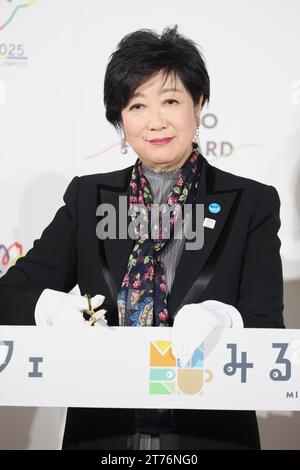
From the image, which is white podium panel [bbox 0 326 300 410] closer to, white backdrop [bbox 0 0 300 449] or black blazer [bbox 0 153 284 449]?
black blazer [bbox 0 153 284 449]

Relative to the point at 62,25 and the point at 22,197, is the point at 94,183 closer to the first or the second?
the point at 22,197

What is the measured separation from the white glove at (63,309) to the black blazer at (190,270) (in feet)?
0.22

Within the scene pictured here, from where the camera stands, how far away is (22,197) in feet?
7.09

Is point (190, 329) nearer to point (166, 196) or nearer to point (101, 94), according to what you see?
point (166, 196)

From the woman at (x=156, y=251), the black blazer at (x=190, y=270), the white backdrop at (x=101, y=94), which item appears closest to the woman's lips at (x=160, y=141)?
the woman at (x=156, y=251)

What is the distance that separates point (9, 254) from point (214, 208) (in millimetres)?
881

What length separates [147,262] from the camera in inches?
61.3

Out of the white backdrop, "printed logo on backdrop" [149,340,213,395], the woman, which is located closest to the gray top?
the woman

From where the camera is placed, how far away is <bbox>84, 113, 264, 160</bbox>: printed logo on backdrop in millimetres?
2109

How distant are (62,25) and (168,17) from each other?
365mm

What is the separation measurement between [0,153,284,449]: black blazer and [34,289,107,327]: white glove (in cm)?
7

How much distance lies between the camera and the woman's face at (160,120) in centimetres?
167

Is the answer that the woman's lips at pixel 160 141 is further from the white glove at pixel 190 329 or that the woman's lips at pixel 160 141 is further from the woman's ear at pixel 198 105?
the white glove at pixel 190 329

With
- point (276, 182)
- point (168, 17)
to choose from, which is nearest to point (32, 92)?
point (168, 17)
